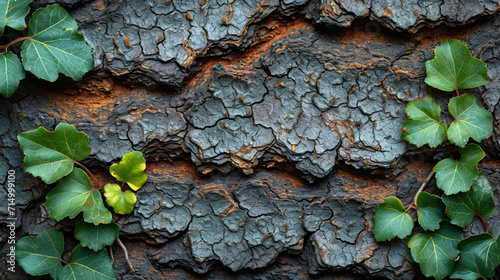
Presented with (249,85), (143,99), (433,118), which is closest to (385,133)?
(433,118)

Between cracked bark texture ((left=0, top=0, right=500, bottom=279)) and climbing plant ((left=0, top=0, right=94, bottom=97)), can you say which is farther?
cracked bark texture ((left=0, top=0, right=500, bottom=279))

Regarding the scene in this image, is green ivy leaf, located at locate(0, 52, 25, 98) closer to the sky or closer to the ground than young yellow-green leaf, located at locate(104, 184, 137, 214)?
closer to the sky

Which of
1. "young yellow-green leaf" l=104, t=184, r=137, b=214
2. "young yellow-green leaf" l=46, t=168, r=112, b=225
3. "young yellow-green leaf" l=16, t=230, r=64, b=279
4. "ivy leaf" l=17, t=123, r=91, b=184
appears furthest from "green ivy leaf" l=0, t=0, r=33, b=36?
"young yellow-green leaf" l=16, t=230, r=64, b=279

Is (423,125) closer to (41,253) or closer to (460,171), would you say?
(460,171)

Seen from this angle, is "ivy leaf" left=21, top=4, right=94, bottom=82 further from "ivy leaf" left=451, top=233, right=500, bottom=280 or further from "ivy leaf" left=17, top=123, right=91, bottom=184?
"ivy leaf" left=451, top=233, right=500, bottom=280

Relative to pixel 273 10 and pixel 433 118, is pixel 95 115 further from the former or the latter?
pixel 433 118

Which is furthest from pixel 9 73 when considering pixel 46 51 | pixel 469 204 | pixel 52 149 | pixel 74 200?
pixel 469 204
